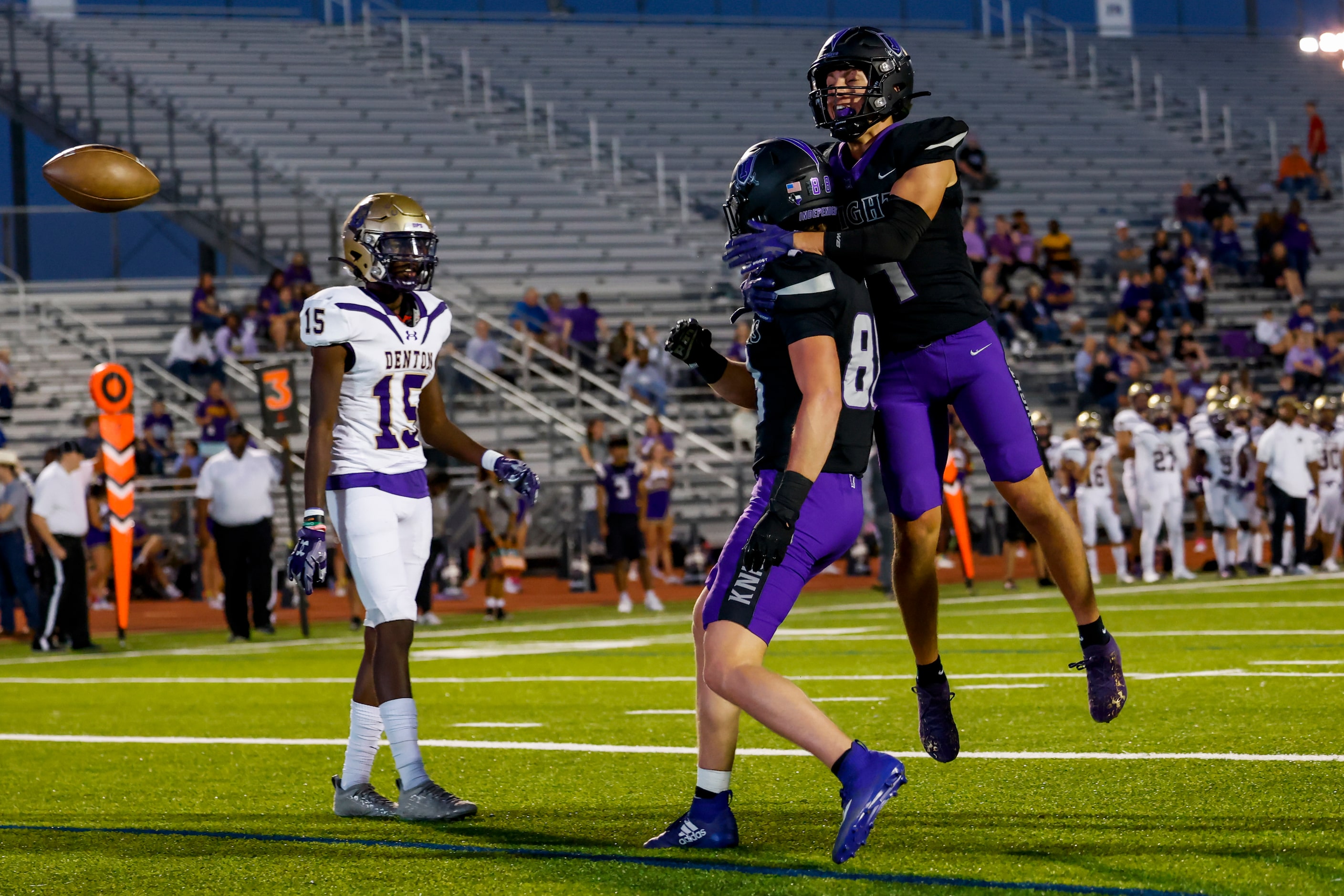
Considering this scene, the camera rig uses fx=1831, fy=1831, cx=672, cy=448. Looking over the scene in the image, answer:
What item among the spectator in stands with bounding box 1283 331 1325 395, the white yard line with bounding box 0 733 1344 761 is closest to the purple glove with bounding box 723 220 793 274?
the white yard line with bounding box 0 733 1344 761

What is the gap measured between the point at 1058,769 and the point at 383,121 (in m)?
24.0

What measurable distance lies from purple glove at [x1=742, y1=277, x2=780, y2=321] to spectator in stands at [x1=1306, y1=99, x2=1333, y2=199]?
28.6 m

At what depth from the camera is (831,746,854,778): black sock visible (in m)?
4.52

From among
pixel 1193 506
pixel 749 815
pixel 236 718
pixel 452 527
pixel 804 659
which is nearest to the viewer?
pixel 749 815

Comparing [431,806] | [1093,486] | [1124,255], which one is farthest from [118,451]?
[1124,255]

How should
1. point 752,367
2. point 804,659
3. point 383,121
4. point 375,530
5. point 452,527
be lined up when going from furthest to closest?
1. point 383,121
2. point 452,527
3. point 804,659
4. point 375,530
5. point 752,367

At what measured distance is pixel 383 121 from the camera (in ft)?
94.1

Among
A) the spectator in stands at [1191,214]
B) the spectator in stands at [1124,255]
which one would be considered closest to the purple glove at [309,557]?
the spectator in stands at [1124,255]

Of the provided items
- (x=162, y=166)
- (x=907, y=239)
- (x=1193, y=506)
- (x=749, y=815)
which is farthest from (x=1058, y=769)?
(x=162, y=166)

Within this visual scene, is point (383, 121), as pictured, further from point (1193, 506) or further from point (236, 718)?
point (236, 718)

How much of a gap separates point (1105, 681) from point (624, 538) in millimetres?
11968

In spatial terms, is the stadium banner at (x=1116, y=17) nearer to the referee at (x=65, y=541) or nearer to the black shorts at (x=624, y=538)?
the black shorts at (x=624, y=538)

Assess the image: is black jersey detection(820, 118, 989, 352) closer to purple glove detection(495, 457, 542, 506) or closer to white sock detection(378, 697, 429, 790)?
purple glove detection(495, 457, 542, 506)

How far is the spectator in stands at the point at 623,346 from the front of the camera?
22.8 meters
